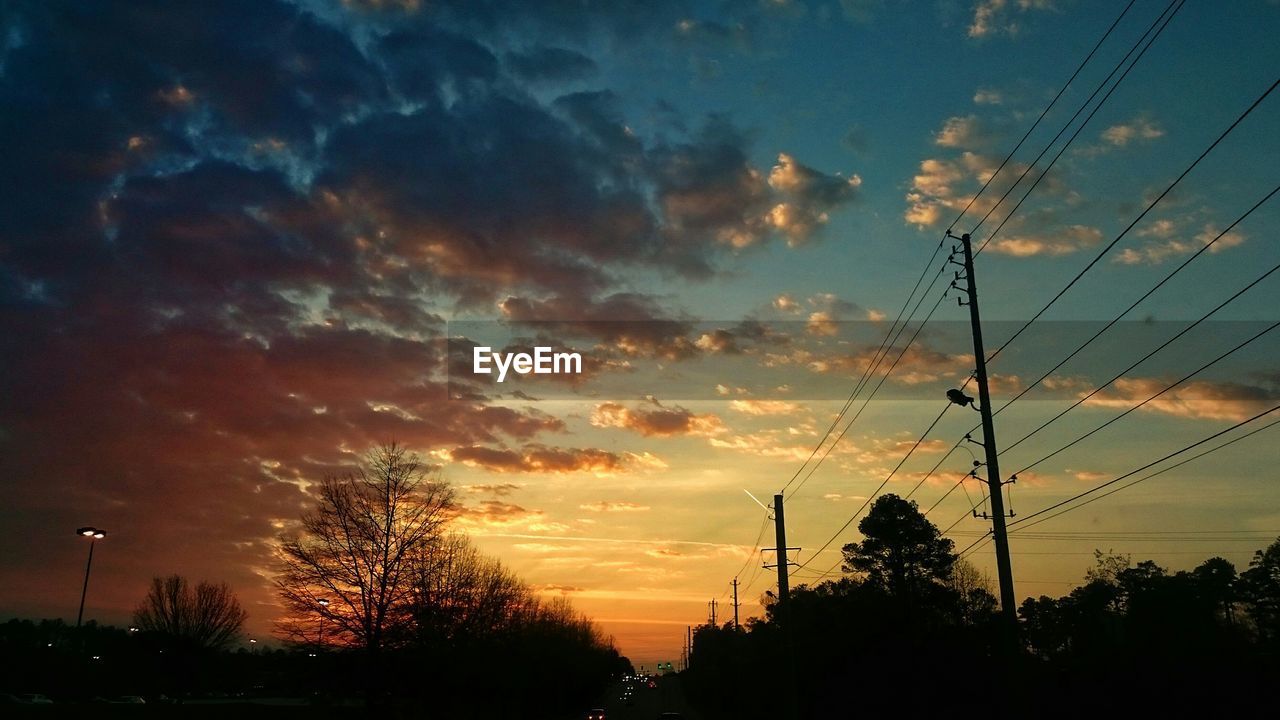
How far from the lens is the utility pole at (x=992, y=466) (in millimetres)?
21797

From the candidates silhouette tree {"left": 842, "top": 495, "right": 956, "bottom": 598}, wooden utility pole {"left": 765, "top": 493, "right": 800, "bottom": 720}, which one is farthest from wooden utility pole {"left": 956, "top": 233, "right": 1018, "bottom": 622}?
silhouette tree {"left": 842, "top": 495, "right": 956, "bottom": 598}

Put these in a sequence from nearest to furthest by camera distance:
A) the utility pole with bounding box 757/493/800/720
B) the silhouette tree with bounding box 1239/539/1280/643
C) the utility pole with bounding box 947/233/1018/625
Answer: the utility pole with bounding box 947/233/1018/625, the utility pole with bounding box 757/493/800/720, the silhouette tree with bounding box 1239/539/1280/643

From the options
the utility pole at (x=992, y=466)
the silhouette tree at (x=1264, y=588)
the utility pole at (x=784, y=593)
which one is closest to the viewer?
the utility pole at (x=992, y=466)

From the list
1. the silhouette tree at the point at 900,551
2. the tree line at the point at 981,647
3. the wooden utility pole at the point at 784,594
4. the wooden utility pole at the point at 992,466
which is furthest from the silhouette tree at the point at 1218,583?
the wooden utility pole at the point at 992,466

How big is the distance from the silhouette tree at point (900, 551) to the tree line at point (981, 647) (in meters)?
0.13

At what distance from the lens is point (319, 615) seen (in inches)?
1576

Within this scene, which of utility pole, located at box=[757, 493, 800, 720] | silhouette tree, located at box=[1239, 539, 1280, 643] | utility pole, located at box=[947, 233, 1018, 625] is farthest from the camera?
silhouette tree, located at box=[1239, 539, 1280, 643]

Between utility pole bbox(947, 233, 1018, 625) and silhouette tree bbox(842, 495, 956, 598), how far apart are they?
55.8 meters

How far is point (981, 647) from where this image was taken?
4797cm

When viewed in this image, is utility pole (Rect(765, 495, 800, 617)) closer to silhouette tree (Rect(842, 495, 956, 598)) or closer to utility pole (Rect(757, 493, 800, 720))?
utility pole (Rect(757, 493, 800, 720))

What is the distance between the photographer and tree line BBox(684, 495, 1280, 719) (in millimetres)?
27297

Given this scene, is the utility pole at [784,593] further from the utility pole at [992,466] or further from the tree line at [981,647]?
the utility pole at [992,466]

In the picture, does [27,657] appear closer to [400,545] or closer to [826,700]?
[400,545]

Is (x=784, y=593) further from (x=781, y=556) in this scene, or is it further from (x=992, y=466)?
(x=992, y=466)
